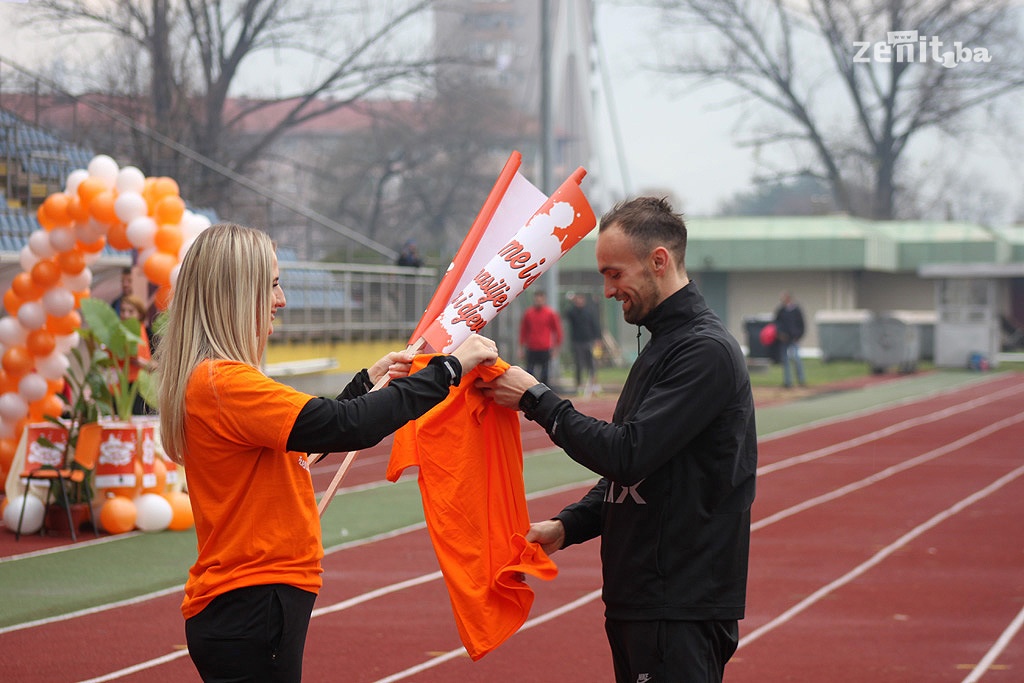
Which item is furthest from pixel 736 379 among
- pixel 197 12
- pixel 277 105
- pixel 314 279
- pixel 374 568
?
pixel 277 105

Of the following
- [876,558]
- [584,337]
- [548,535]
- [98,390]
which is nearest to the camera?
[548,535]

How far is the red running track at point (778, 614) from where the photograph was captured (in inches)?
256

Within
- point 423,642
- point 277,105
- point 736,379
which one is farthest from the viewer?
point 277,105

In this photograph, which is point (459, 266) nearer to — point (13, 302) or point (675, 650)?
point (675, 650)

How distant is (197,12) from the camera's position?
30625 millimetres

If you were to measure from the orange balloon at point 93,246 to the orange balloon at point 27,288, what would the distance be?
20.3 inches

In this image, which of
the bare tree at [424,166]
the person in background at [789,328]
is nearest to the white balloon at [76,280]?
the person in background at [789,328]

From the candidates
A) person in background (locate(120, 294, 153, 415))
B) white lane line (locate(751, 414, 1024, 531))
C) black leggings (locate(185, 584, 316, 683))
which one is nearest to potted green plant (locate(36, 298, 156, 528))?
person in background (locate(120, 294, 153, 415))

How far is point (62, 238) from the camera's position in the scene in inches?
468

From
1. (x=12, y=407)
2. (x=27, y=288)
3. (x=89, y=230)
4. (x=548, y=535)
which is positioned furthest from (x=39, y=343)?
(x=548, y=535)

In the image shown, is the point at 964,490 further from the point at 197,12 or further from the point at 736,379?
the point at 197,12

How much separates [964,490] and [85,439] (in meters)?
8.30

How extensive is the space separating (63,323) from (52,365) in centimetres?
40

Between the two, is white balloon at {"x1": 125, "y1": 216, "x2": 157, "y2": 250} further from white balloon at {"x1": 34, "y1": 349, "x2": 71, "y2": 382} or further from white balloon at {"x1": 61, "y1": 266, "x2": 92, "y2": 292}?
white balloon at {"x1": 34, "y1": 349, "x2": 71, "y2": 382}
